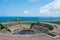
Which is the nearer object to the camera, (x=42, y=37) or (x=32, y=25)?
(x=42, y=37)

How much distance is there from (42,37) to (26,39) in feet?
5.02

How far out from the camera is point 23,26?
24.1m

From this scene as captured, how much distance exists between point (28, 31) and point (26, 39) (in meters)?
9.74

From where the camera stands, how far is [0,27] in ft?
65.2

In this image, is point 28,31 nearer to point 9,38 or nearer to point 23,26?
point 23,26

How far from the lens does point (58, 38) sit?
38.8ft

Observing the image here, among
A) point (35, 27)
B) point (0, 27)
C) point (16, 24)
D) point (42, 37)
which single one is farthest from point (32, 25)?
point (42, 37)

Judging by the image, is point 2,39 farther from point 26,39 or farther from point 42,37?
point 42,37

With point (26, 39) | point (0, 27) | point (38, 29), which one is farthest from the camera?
point (38, 29)

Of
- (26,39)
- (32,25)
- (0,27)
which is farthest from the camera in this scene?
(32,25)

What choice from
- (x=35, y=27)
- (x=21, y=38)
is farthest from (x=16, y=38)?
(x=35, y=27)

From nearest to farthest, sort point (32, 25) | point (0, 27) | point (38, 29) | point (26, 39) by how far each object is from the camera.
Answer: point (26, 39), point (0, 27), point (38, 29), point (32, 25)

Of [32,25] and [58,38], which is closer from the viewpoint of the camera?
[58,38]

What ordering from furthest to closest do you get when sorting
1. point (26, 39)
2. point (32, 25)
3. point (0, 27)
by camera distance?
1. point (32, 25)
2. point (0, 27)
3. point (26, 39)
